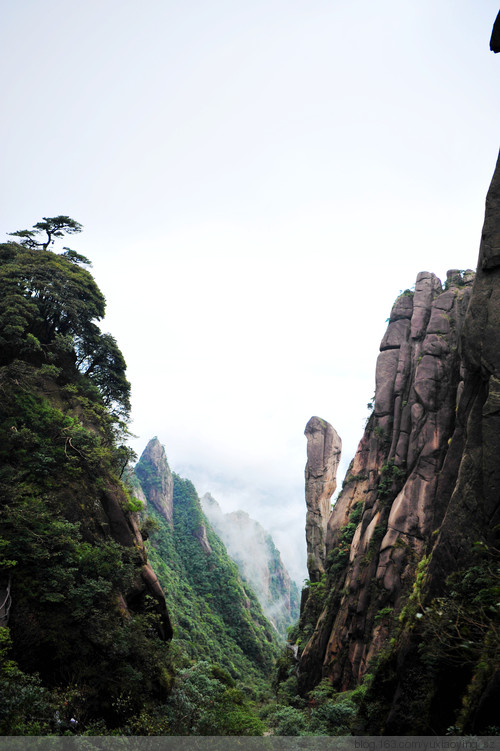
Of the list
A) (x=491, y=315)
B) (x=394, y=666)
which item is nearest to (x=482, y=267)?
(x=491, y=315)

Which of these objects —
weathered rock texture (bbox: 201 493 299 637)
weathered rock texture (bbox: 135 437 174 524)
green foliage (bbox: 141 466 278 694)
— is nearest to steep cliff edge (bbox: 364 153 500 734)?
green foliage (bbox: 141 466 278 694)

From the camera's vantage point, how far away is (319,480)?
143ft

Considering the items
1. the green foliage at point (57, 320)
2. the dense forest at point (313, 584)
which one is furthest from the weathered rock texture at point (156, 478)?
the green foliage at point (57, 320)

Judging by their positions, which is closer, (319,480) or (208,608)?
(319,480)

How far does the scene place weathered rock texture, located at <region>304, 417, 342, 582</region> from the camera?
39531 millimetres

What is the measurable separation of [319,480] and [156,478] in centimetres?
5913

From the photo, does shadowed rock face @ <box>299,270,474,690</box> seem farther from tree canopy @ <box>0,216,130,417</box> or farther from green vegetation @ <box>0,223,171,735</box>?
tree canopy @ <box>0,216,130,417</box>

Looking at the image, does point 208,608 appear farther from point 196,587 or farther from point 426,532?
point 426,532

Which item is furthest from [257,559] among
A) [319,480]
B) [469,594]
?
[469,594]

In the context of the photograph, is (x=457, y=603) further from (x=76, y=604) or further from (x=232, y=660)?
(x=232, y=660)

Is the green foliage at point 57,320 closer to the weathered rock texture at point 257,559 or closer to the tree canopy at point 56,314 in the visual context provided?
the tree canopy at point 56,314

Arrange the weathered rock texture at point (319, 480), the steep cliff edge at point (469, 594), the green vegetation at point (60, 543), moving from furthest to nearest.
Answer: the weathered rock texture at point (319, 480) < the green vegetation at point (60, 543) < the steep cliff edge at point (469, 594)

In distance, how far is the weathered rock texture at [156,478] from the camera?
289ft

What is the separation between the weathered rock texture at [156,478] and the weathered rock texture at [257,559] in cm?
5443
